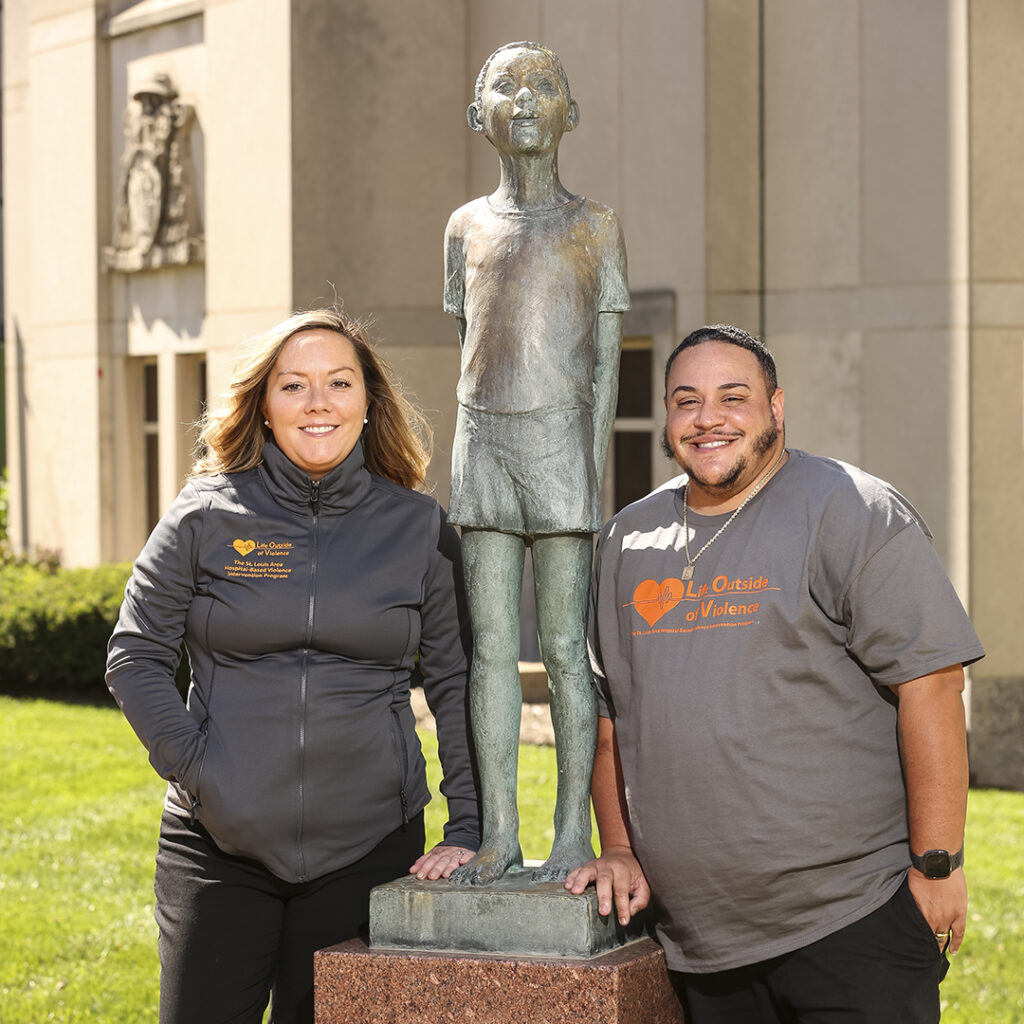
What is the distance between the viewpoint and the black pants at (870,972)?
337 centimetres

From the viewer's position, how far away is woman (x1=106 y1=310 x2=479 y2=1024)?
370 centimetres

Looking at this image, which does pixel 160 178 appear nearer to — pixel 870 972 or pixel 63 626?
pixel 63 626

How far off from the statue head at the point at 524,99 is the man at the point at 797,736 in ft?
2.57

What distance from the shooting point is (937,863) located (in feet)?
11.0

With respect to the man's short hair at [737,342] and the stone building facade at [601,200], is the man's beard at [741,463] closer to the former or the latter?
the man's short hair at [737,342]

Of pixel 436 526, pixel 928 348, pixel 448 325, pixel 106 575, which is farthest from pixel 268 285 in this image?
pixel 436 526

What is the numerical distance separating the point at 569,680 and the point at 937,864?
1.02 meters

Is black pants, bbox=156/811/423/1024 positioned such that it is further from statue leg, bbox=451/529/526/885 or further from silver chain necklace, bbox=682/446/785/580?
silver chain necklace, bbox=682/446/785/580

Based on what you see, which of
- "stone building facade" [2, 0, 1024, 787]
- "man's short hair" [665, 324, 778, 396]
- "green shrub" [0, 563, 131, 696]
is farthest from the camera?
"green shrub" [0, 563, 131, 696]

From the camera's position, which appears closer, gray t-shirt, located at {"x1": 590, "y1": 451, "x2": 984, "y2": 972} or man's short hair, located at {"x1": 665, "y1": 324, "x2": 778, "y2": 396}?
gray t-shirt, located at {"x1": 590, "y1": 451, "x2": 984, "y2": 972}

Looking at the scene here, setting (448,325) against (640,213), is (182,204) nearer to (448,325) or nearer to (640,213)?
(448,325)

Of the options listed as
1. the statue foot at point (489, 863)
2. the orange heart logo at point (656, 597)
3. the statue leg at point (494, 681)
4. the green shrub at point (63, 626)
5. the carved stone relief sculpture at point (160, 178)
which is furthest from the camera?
the carved stone relief sculpture at point (160, 178)

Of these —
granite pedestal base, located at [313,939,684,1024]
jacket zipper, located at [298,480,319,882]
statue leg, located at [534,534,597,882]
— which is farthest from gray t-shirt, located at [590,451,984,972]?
jacket zipper, located at [298,480,319,882]

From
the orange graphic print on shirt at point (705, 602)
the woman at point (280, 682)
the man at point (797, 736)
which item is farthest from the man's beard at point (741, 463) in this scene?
the woman at point (280, 682)
